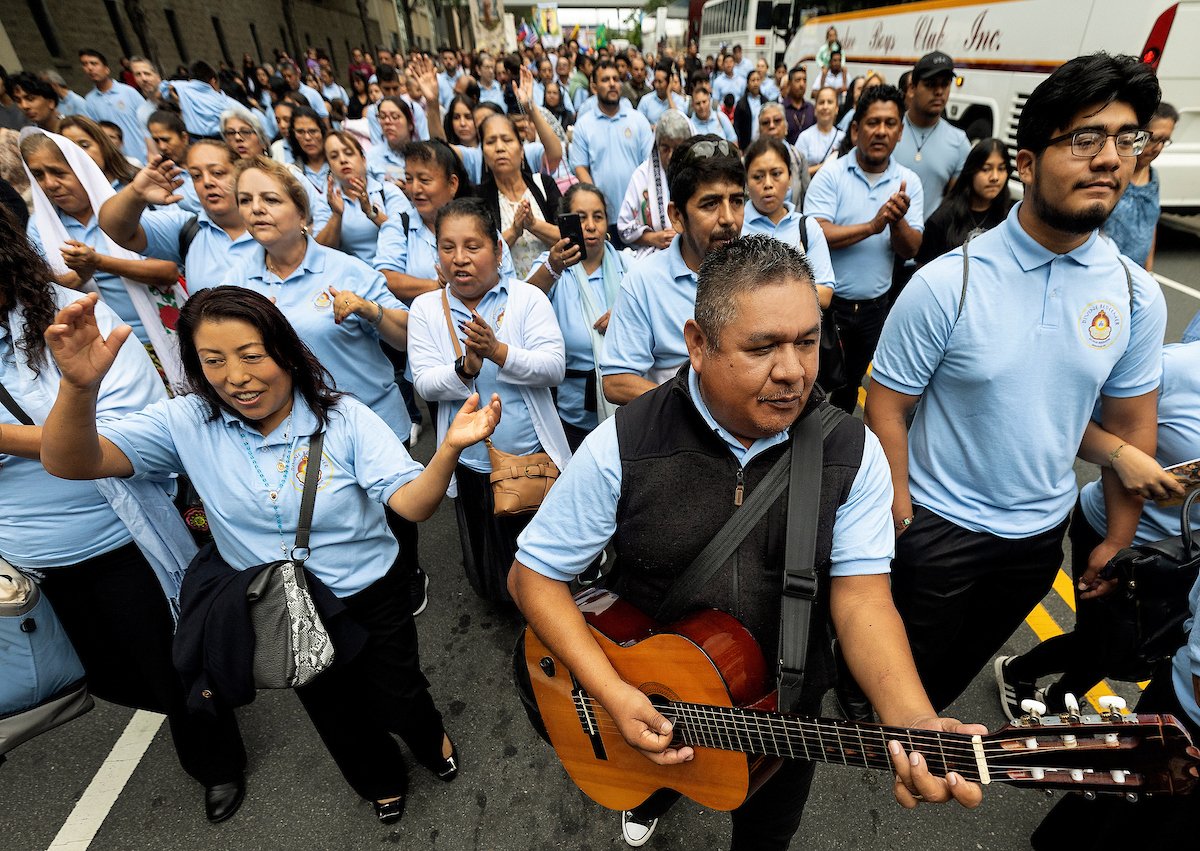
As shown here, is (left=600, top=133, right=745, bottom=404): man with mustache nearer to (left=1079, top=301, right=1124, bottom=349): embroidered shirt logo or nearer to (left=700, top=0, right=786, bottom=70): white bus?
(left=1079, top=301, right=1124, bottom=349): embroidered shirt logo

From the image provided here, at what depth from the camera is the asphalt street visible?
2289mm

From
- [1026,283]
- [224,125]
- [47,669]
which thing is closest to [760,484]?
[1026,283]

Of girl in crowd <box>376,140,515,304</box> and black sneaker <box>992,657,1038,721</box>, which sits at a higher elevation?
girl in crowd <box>376,140,515,304</box>

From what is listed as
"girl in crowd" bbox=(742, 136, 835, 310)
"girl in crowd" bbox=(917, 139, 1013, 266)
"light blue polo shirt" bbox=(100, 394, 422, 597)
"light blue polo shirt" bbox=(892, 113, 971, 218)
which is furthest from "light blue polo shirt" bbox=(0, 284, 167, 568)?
"light blue polo shirt" bbox=(892, 113, 971, 218)

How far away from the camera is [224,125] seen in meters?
4.65

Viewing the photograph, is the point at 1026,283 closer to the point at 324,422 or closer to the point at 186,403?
the point at 324,422

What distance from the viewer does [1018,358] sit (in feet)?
5.98

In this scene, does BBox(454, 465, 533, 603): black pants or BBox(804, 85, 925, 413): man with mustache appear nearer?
BBox(454, 465, 533, 603): black pants

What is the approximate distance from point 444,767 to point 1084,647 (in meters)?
2.45

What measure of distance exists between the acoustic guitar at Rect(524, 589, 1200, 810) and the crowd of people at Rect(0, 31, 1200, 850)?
0.07 meters

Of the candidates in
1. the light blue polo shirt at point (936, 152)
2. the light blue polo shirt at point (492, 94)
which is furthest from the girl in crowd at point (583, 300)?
the light blue polo shirt at point (492, 94)

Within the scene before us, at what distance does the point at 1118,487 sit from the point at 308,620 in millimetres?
2532

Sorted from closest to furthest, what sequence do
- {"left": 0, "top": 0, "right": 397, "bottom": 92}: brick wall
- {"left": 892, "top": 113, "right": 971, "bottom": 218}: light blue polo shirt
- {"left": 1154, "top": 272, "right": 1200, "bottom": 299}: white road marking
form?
1. {"left": 892, "top": 113, "right": 971, "bottom": 218}: light blue polo shirt
2. {"left": 1154, "top": 272, "right": 1200, "bottom": 299}: white road marking
3. {"left": 0, "top": 0, "right": 397, "bottom": 92}: brick wall

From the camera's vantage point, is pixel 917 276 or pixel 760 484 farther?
pixel 917 276
